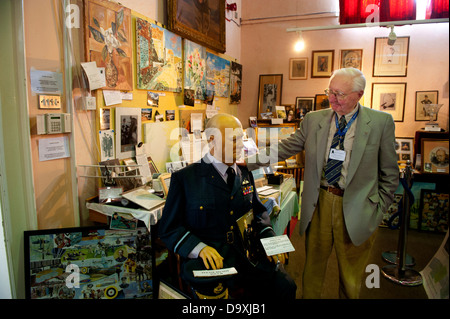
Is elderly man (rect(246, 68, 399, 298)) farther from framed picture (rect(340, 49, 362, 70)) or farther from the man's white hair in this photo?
framed picture (rect(340, 49, 362, 70))

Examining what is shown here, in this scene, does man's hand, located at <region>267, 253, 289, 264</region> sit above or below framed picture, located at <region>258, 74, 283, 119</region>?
below

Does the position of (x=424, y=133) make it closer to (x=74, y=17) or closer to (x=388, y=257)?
(x=388, y=257)

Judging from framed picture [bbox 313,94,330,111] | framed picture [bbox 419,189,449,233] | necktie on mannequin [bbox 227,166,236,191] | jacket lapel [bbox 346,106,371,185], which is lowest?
framed picture [bbox 419,189,449,233]

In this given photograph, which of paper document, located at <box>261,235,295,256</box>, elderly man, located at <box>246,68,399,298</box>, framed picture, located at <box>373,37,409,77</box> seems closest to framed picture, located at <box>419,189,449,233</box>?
framed picture, located at <box>373,37,409,77</box>

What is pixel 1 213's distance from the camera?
1763 mm

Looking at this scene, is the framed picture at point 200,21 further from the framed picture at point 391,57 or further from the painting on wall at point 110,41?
the framed picture at point 391,57

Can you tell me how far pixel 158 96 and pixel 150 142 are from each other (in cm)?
50

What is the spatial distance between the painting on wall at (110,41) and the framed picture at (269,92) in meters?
3.15

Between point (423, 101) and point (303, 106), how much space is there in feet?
5.93

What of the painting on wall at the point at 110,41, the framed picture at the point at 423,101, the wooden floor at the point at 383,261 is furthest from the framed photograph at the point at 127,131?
the framed picture at the point at 423,101

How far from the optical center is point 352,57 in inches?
189

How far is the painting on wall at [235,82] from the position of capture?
4.91 metres

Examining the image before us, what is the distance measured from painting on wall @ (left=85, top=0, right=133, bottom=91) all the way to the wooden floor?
2.40 m

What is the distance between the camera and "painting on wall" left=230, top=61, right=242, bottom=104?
4.91 m
